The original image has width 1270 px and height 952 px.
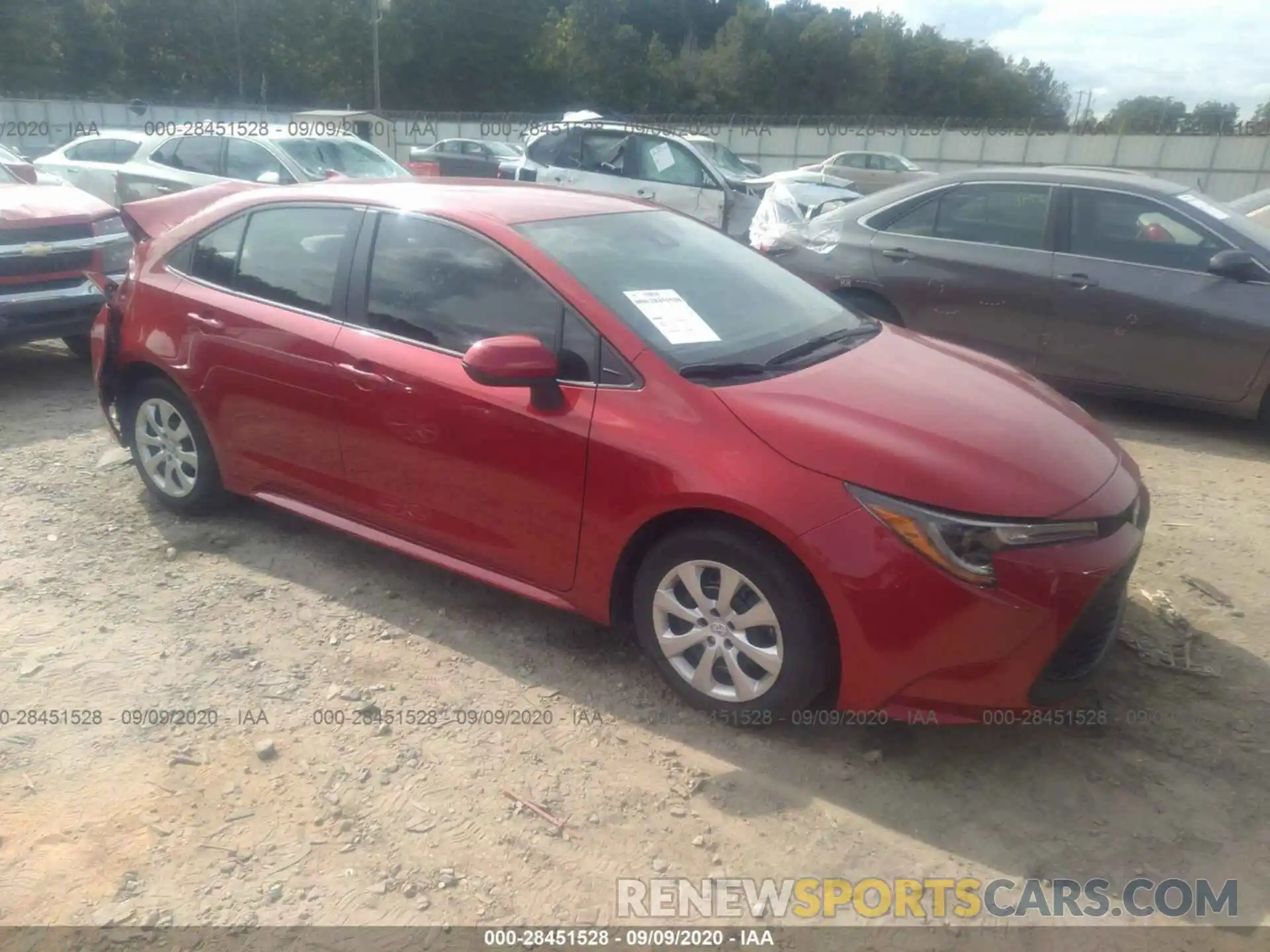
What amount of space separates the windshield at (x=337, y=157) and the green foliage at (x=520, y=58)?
104ft

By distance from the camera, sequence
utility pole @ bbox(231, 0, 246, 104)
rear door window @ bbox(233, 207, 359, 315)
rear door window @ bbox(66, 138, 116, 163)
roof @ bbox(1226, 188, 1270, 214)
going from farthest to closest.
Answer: utility pole @ bbox(231, 0, 246, 104) → rear door window @ bbox(66, 138, 116, 163) → roof @ bbox(1226, 188, 1270, 214) → rear door window @ bbox(233, 207, 359, 315)

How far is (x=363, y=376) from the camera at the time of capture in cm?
360

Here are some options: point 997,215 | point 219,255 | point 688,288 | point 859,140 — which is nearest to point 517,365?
point 688,288

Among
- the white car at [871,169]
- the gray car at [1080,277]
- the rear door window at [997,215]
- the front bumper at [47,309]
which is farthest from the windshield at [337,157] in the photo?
the white car at [871,169]

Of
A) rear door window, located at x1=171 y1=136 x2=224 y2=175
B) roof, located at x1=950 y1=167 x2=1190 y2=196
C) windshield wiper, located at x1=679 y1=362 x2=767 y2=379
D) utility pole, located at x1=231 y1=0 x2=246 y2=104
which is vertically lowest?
rear door window, located at x1=171 y1=136 x2=224 y2=175

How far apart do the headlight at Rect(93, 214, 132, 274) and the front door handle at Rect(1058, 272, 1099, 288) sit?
6.30 m

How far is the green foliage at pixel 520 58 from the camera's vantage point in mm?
45906

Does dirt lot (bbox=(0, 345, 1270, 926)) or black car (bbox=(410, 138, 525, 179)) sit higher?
black car (bbox=(410, 138, 525, 179))

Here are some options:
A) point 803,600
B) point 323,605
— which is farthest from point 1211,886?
point 323,605

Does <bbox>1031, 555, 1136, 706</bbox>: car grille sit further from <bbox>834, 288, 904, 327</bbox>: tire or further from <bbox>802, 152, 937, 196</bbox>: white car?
<bbox>802, 152, 937, 196</bbox>: white car

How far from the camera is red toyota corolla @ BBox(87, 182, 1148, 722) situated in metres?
2.72

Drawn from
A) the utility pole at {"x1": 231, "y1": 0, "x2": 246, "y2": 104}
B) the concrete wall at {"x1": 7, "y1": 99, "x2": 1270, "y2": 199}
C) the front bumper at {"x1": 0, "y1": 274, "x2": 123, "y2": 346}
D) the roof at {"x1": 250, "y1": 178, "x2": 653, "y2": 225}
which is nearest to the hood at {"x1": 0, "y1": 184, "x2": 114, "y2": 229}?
the front bumper at {"x1": 0, "y1": 274, "x2": 123, "y2": 346}

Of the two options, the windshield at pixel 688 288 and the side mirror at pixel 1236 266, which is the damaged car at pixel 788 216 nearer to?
the side mirror at pixel 1236 266

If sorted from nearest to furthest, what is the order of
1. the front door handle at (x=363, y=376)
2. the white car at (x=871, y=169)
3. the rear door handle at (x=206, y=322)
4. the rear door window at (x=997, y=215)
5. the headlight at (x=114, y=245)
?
1. the front door handle at (x=363, y=376)
2. the rear door handle at (x=206, y=322)
3. the rear door window at (x=997, y=215)
4. the headlight at (x=114, y=245)
5. the white car at (x=871, y=169)
